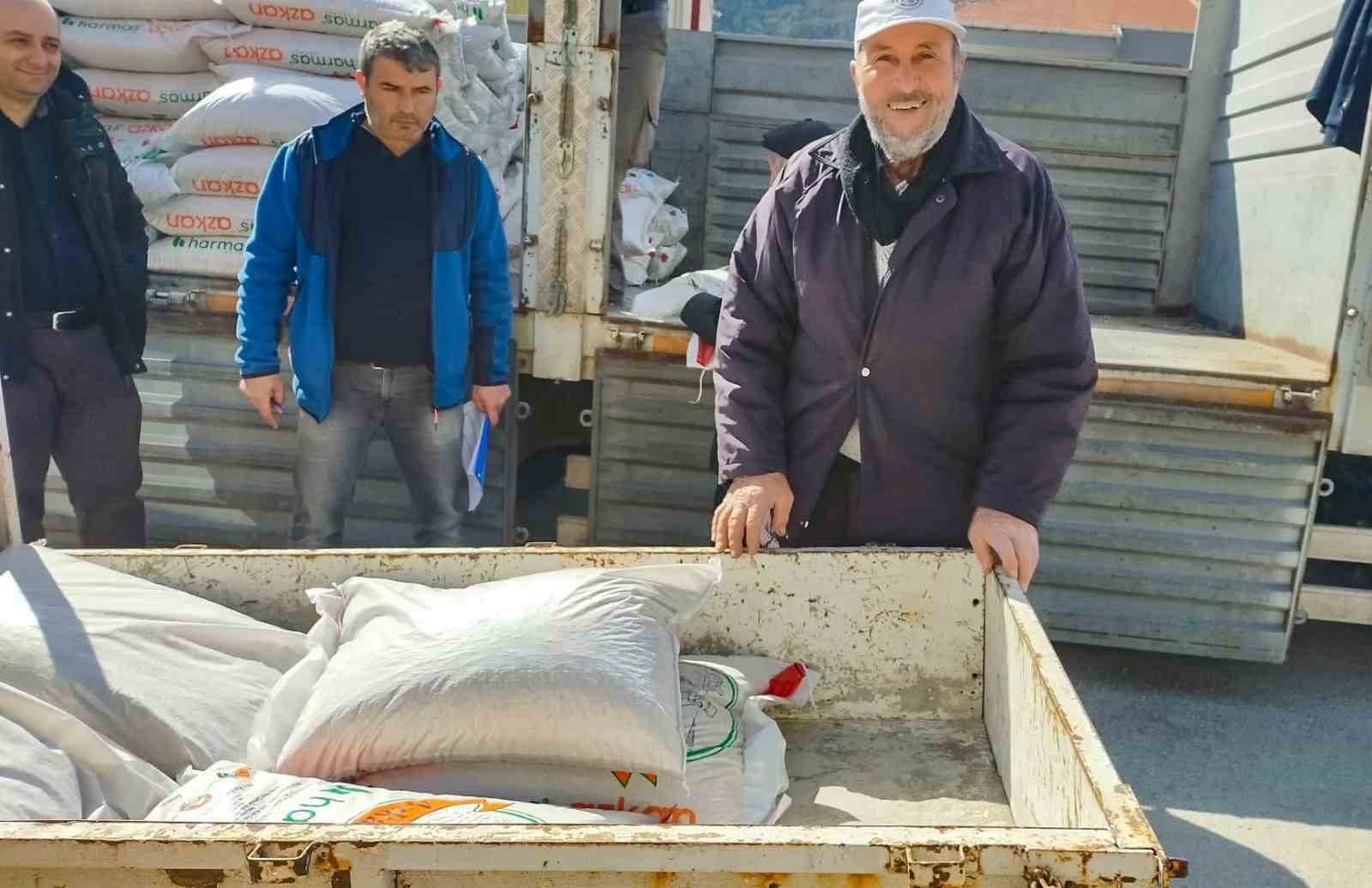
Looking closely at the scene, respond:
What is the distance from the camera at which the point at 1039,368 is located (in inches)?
86.5

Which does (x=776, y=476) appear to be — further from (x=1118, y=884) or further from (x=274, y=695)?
(x=1118, y=884)

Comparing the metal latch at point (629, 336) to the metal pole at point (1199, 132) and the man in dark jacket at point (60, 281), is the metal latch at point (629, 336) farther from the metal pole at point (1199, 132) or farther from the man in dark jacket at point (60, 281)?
the metal pole at point (1199, 132)

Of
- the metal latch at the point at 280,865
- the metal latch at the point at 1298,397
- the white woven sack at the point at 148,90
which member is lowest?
the metal latch at the point at 280,865

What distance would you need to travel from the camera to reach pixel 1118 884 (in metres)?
1.24

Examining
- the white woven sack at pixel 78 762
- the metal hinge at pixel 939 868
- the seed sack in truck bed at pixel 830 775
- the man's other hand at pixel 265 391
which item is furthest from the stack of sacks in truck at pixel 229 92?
the metal hinge at pixel 939 868

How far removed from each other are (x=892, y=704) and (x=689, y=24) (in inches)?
272

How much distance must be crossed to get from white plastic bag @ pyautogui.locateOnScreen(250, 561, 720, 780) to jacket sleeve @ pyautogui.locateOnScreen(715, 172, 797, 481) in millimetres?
532

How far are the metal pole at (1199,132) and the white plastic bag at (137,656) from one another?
446 centimetres

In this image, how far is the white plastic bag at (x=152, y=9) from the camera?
4.34 m

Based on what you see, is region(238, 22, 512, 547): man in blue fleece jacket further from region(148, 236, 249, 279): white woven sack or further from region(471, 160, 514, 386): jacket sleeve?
region(148, 236, 249, 279): white woven sack

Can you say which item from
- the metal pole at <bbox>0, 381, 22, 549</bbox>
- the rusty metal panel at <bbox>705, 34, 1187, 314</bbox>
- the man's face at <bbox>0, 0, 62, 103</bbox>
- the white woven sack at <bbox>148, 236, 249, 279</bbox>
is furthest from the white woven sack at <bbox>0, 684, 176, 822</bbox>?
the rusty metal panel at <bbox>705, 34, 1187, 314</bbox>

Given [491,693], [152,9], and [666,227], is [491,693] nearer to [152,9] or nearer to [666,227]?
[666,227]

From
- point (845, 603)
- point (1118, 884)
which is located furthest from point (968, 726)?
point (1118, 884)

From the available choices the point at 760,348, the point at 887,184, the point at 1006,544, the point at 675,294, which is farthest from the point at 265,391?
the point at 1006,544
